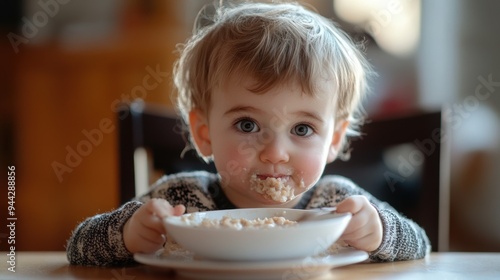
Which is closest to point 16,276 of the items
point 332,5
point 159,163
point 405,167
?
point 159,163

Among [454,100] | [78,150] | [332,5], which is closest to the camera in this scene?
[454,100]

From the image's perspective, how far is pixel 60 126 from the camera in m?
3.73

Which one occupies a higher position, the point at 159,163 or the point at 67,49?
the point at 67,49

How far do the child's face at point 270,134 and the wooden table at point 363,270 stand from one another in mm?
206

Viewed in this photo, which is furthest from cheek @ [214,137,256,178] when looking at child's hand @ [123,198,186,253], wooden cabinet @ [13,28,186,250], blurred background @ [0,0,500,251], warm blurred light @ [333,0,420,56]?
wooden cabinet @ [13,28,186,250]

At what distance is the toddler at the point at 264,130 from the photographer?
927mm

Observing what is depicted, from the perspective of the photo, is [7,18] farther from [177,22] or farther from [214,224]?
[214,224]

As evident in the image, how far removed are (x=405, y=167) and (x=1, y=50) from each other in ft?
9.59

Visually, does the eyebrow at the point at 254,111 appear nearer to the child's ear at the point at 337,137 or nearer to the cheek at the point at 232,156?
the cheek at the point at 232,156

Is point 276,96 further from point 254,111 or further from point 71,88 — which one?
point 71,88

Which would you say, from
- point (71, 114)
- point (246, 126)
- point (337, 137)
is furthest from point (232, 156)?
point (71, 114)

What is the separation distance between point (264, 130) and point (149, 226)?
26 cm

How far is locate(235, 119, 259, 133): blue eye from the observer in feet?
3.40

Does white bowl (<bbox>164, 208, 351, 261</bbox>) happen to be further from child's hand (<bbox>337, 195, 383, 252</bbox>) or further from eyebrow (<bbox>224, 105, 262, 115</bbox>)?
eyebrow (<bbox>224, 105, 262, 115</bbox>)
